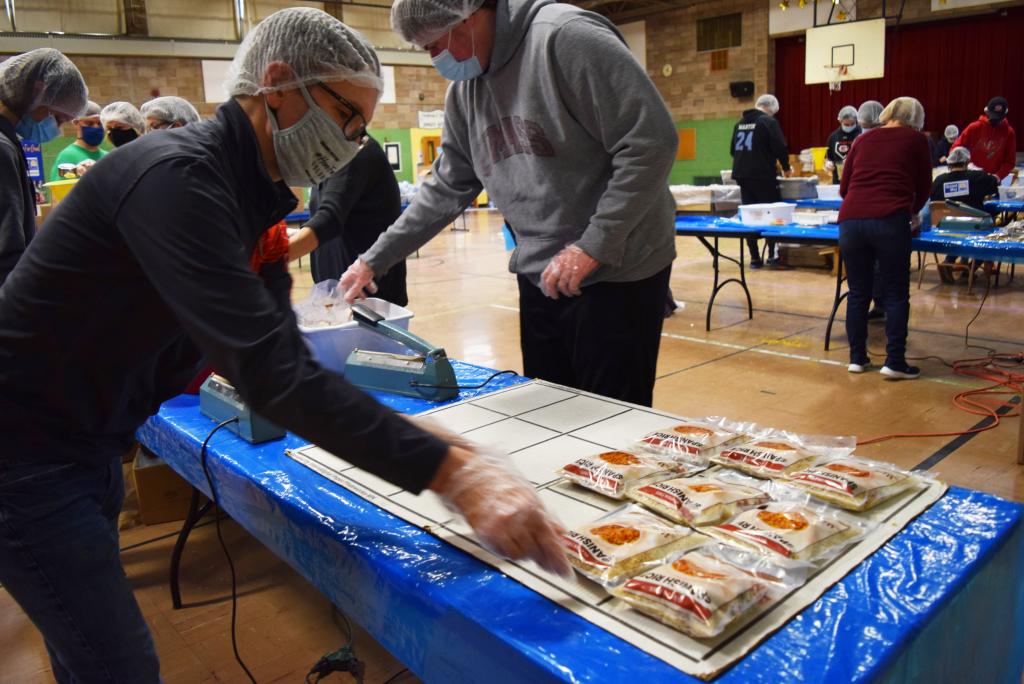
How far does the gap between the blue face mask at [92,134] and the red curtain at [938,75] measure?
12.5 metres

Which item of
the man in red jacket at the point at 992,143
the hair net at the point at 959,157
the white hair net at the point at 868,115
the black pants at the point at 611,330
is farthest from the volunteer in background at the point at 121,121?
the man in red jacket at the point at 992,143

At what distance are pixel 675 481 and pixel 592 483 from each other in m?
0.13

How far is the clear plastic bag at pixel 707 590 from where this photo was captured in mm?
842

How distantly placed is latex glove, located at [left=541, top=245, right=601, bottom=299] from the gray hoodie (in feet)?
0.10

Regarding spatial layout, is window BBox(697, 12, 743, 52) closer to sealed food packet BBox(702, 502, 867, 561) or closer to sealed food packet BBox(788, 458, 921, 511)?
sealed food packet BBox(788, 458, 921, 511)

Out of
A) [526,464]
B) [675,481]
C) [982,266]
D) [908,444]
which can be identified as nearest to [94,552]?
[526,464]

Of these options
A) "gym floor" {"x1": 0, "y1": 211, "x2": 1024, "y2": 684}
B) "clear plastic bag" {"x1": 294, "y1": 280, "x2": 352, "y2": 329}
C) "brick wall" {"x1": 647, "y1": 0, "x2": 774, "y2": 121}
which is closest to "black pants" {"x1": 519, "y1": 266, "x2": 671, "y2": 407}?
"clear plastic bag" {"x1": 294, "y1": 280, "x2": 352, "y2": 329}

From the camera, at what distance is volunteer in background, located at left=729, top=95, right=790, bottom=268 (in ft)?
24.5

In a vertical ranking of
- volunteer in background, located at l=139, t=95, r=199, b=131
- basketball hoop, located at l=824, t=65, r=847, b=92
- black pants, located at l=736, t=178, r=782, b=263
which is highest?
basketball hoop, located at l=824, t=65, r=847, b=92

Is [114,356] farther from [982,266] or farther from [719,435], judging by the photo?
[982,266]

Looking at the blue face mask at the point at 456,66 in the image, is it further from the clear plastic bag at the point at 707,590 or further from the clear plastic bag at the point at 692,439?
the clear plastic bag at the point at 707,590

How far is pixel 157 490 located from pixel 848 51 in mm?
12615

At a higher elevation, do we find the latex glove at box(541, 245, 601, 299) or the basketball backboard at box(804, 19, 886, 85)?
the basketball backboard at box(804, 19, 886, 85)

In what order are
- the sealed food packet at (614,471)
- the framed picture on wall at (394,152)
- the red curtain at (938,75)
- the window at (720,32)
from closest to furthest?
the sealed food packet at (614,471) < the red curtain at (938,75) < the window at (720,32) < the framed picture on wall at (394,152)
